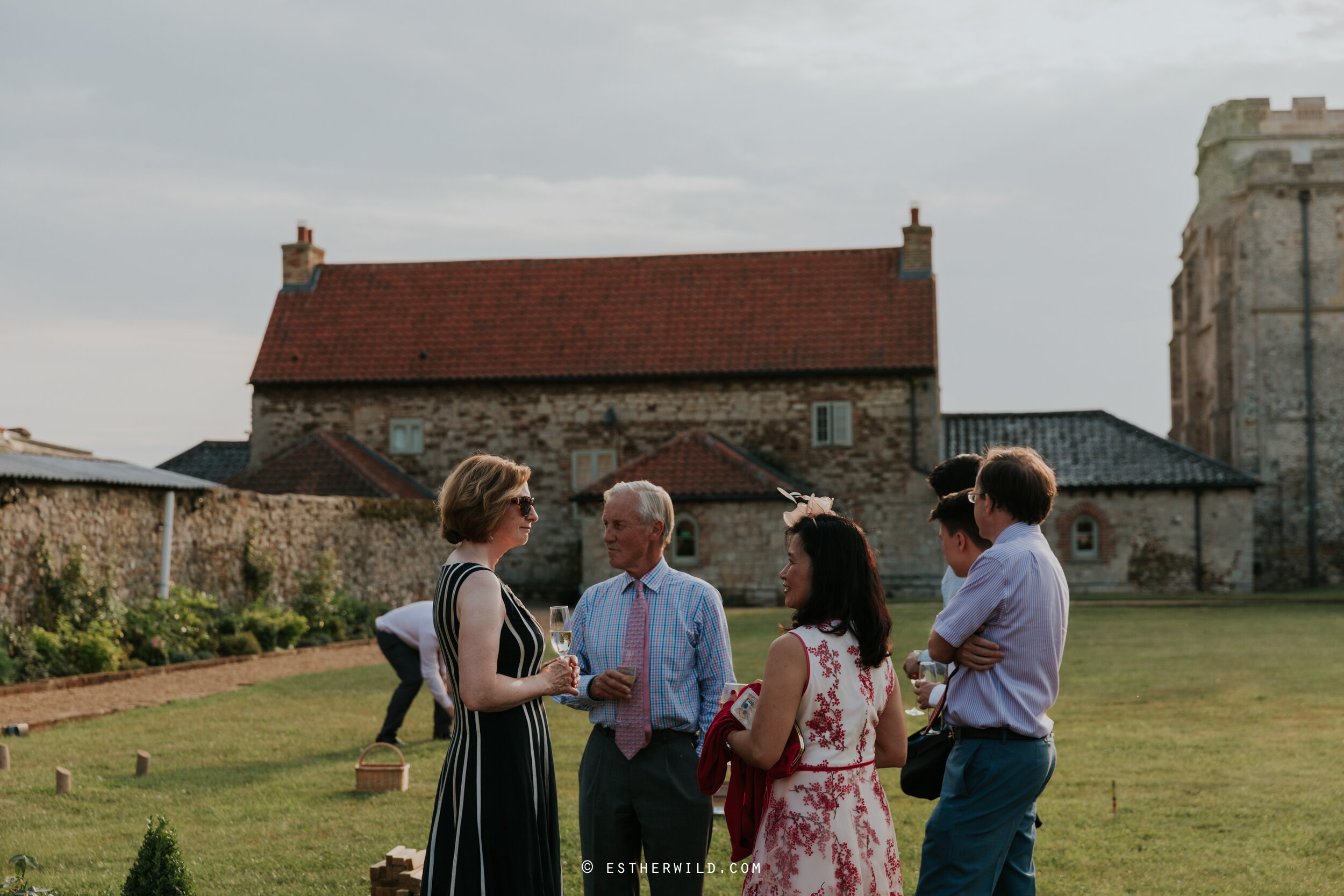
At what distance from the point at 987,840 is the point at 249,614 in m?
17.0

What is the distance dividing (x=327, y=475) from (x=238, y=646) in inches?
499

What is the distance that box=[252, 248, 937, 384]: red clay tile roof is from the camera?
108 ft

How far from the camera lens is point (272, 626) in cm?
1902

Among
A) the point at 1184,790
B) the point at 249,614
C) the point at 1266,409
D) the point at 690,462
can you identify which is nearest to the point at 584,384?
the point at 690,462

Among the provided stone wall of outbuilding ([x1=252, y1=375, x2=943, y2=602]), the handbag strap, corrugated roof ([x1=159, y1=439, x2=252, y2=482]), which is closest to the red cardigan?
the handbag strap

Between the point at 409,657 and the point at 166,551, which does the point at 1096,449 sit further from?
the point at 409,657

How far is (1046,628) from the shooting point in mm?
4039

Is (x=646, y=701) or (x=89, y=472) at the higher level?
(x=89, y=472)

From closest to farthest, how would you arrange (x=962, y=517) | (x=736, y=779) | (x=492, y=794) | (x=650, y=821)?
(x=736, y=779), (x=492, y=794), (x=650, y=821), (x=962, y=517)

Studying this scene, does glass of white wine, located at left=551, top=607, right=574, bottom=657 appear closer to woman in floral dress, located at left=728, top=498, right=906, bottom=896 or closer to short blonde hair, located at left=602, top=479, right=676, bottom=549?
short blonde hair, located at left=602, top=479, right=676, bottom=549

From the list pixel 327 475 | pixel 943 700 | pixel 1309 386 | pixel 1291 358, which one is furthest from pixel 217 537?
pixel 1309 386

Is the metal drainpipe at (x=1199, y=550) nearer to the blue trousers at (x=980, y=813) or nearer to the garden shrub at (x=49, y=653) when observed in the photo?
the garden shrub at (x=49, y=653)

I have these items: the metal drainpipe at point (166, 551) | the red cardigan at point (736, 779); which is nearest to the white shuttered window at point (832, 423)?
the metal drainpipe at point (166, 551)

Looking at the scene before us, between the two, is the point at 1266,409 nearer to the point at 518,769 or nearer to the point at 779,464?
the point at 779,464
